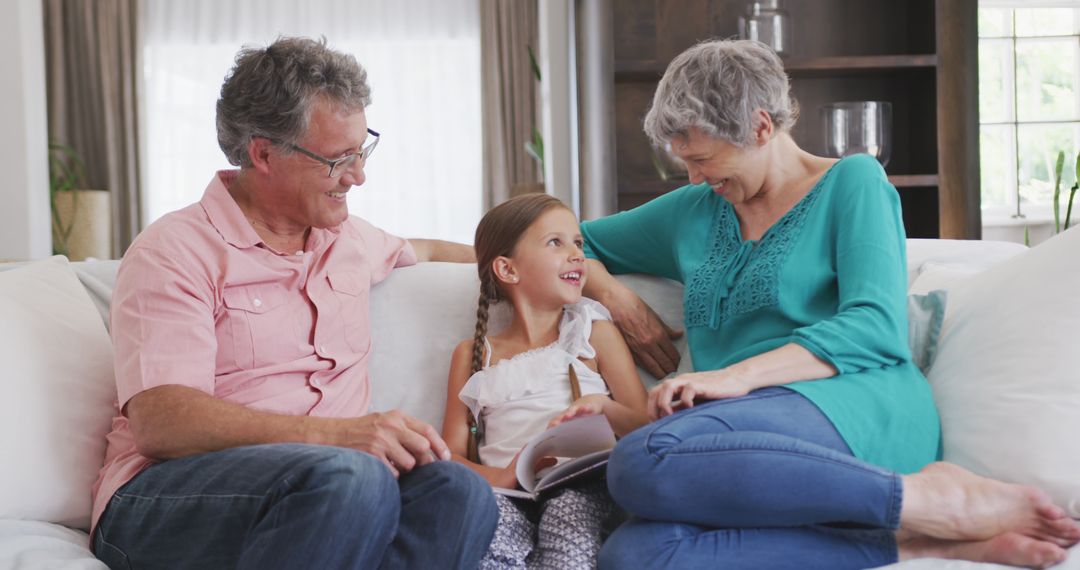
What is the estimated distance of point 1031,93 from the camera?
456cm

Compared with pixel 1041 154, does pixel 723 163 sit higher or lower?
lower

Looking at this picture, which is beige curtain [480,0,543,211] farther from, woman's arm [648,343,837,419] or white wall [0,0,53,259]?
woman's arm [648,343,837,419]

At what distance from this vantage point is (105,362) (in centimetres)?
165

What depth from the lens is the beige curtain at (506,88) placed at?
5.65m

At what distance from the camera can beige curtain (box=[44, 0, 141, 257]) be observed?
5.68 m

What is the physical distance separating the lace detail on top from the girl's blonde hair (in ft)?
1.00

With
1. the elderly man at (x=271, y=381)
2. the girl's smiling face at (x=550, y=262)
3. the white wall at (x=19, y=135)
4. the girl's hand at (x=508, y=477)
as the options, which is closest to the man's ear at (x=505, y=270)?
the girl's smiling face at (x=550, y=262)

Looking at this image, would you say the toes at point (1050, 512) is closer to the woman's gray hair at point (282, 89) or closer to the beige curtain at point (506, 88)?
the woman's gray hair at point (282, 89)

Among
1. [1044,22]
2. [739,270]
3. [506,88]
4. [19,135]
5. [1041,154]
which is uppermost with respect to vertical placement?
[1044,22]

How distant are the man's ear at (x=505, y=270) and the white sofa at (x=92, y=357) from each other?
0.30 feet

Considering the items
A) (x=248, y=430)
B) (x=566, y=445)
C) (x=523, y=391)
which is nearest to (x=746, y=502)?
(x=566, y=445)

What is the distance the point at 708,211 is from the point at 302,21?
4.34 metres

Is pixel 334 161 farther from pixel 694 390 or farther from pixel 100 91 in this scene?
pixel 100 91

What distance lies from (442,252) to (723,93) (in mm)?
706
